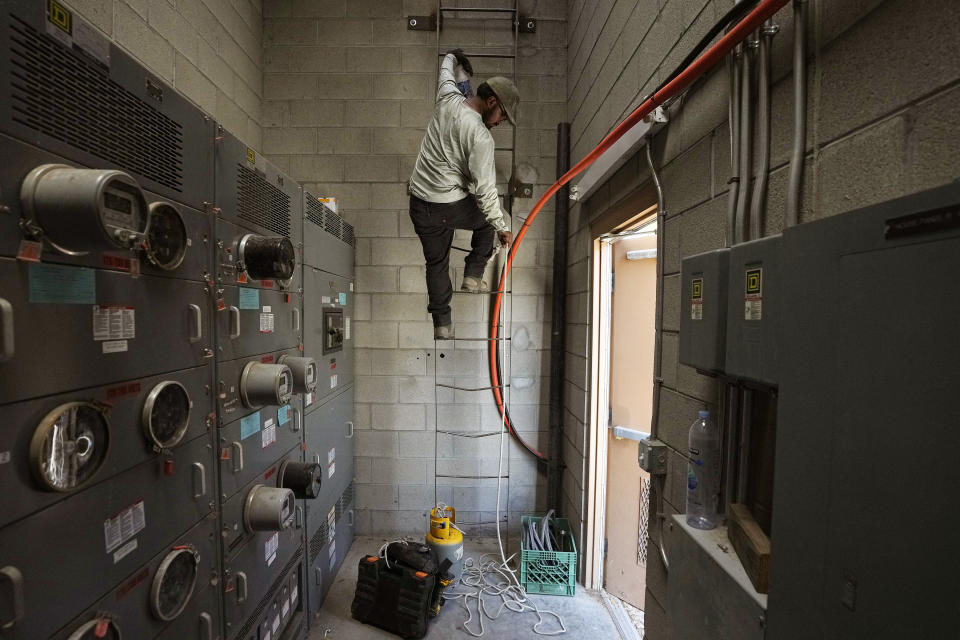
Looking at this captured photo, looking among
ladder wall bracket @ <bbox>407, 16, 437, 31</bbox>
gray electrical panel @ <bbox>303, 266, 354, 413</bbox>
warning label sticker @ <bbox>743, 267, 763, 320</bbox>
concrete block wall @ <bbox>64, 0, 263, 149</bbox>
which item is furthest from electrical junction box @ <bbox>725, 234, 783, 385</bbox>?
ladder wall bracket @ <bbox>407, 16, 437, 31</bbox>

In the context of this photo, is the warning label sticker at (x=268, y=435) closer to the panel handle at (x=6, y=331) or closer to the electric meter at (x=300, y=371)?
the electric meter at (x=300, y=371)

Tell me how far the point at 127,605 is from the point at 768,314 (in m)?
1.43

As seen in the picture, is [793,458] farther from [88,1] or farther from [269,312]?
[88,1]

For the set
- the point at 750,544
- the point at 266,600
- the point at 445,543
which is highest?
the point at 750,544

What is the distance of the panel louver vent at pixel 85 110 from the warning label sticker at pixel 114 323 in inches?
→ 12.7

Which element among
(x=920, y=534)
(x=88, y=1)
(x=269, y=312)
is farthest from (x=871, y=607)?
(x=88, y=1)

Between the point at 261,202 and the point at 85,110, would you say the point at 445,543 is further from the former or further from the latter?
the point at 85,110

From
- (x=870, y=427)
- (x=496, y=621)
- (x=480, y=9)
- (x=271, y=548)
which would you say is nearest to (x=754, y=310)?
(x=870, y=427)

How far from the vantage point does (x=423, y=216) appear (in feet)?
6.83

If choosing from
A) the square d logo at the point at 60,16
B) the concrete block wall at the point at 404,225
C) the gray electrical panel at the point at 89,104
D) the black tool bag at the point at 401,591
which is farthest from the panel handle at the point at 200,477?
the concrete block wall at the point at 404,225

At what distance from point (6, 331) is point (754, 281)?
50.0 inches

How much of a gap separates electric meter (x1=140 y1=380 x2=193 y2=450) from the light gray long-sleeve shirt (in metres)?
1.39

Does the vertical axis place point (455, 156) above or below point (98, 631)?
above

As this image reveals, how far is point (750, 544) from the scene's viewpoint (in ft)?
2.40
